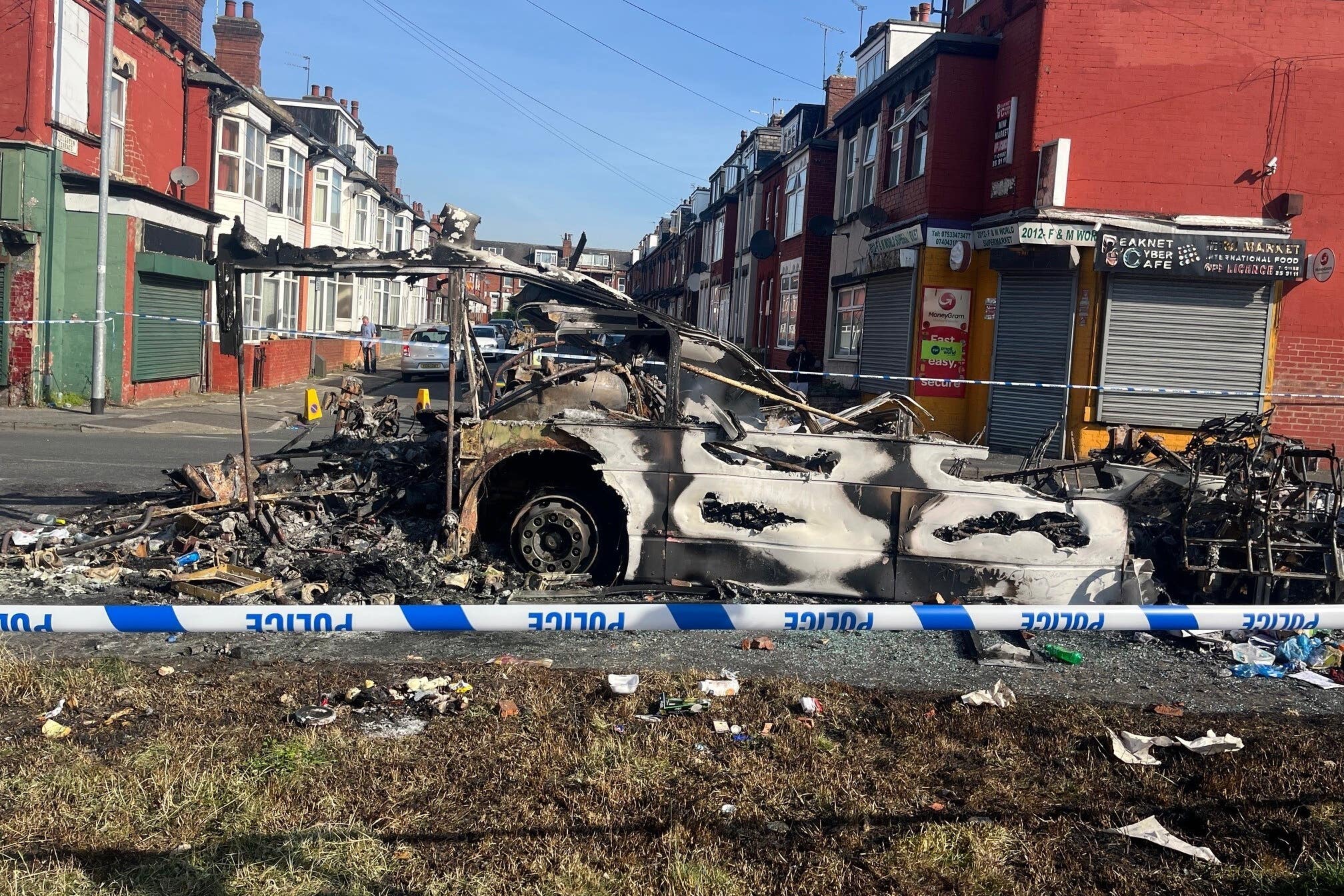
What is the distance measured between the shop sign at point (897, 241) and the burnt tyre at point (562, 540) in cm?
1239

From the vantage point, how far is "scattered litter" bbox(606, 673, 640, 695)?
4934mm

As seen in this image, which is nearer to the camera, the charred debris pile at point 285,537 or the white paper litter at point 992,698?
the white paper litter at point 992,698

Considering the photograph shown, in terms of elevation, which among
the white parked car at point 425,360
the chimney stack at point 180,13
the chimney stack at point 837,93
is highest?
the chimney stack at point 837,93

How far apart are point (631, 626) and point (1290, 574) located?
15.8ft

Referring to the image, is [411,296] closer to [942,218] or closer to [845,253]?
[845,253]

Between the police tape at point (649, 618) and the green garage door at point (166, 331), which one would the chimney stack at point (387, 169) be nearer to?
the green garage door at point (166, 331)

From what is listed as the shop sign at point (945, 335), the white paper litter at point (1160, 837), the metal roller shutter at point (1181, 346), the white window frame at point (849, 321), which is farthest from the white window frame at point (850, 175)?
the white paper litter at point (1160, 837)

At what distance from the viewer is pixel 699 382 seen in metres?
7.36

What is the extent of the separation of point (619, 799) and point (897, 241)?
16.0 m

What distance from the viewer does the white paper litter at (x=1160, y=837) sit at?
11.7 feet

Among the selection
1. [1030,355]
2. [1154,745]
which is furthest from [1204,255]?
[1154,745]

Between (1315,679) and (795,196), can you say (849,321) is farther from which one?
(1315,679)

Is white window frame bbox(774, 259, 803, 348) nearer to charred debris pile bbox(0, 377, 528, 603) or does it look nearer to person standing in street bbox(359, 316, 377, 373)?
person standing in street bbox(359, 316, 377, 373)

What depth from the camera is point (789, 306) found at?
28828mm
